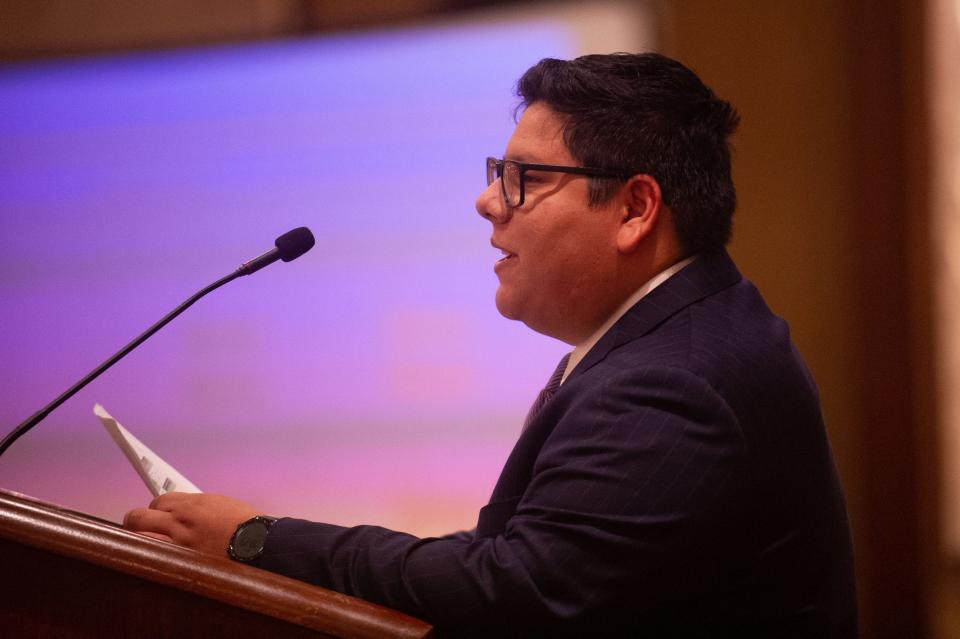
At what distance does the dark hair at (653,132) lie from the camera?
4.25 feet

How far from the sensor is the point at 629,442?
1011 millimetres

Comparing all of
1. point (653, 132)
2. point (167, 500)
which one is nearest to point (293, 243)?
point (167, 500)

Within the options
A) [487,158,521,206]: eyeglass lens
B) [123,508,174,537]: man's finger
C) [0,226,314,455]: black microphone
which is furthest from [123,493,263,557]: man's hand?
[487,158,521,206]: eyeglass lens

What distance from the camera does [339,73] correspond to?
2504 mm

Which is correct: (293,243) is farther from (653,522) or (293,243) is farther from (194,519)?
(653,522)

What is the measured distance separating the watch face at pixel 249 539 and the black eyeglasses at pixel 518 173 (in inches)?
22.5

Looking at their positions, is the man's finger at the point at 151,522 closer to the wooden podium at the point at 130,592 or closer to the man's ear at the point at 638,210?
the wooden podium at the point at 130,592

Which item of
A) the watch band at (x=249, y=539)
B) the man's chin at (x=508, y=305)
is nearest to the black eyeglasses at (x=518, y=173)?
the man's chin at (x=508, y=305)

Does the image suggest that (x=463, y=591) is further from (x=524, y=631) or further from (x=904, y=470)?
(x=904, y=470)

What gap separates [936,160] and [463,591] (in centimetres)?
211

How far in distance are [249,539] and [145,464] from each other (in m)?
0.31

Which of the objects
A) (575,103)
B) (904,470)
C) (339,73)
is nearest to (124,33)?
(339,73)

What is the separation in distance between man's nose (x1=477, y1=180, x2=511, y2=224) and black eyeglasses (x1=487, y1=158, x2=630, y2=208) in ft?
0.04

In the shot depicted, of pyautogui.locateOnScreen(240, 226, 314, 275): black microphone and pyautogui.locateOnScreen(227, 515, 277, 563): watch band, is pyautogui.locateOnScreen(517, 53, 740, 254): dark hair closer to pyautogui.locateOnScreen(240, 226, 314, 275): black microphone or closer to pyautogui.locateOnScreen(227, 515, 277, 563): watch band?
pyautogui.locateOnScreen(240, 226, 314, 275): black microphone
